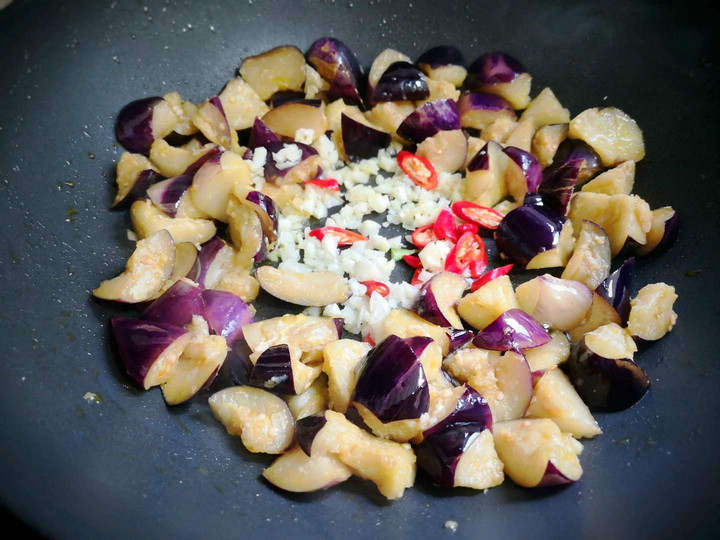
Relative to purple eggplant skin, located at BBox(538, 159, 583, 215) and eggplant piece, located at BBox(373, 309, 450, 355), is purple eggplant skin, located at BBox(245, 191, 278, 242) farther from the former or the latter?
purple eggplant skin, located at BBox(538, 159, 583, 215)

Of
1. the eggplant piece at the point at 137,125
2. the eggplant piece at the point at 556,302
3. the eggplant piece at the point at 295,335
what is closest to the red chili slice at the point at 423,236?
the eggplant piece at the point at 556,302

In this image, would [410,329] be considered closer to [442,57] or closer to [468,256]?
[468,256]

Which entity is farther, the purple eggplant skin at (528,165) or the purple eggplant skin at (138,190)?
the purple eggplant skin at (528,165)

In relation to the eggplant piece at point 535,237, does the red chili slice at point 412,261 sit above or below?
above

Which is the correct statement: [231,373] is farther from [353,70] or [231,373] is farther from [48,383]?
[353,70]

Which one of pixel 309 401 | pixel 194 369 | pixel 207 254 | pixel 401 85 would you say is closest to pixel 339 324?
pixel 309 401

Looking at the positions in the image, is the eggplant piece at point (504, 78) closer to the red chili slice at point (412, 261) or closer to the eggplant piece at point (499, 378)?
the red chili slice at point (412, 261)

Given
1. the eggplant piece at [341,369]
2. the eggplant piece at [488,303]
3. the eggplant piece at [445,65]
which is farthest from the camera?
the eggplant piece at [445,65]

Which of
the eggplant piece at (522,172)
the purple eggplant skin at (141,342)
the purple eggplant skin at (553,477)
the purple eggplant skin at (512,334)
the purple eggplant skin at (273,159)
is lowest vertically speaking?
the purple eggplant skin at (553,477)
